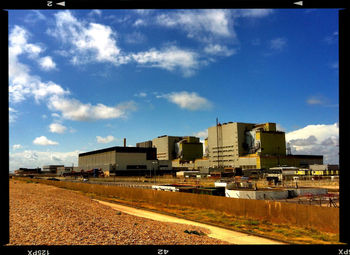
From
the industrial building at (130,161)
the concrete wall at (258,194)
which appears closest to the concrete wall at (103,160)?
the industrial building at (130,161)

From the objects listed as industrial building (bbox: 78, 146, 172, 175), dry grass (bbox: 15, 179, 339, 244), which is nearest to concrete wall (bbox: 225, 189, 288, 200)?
dry grass (bbox: 15, 179, 339, 244)

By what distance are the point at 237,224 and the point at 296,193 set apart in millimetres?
28677

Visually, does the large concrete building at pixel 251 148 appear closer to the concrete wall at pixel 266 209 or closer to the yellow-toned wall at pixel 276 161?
the yellow-toned wall at pixel 276 161

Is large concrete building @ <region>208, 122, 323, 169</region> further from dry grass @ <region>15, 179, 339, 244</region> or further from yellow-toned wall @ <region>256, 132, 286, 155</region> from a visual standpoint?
dry grass @ <region>15, 179, 339, 244</region>

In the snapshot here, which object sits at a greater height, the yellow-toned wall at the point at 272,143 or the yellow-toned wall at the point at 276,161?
the yellow-toned wall at the point at 272,143

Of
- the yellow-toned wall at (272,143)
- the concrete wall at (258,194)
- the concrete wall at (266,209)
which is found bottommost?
the concrete wall at (258,194)

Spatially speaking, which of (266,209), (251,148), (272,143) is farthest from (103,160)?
(266,209)

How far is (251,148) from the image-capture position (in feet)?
548

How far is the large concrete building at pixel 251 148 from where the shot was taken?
512 feet

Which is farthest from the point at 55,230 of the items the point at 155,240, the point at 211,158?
the point at 211,158

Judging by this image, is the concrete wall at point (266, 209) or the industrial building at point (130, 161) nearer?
the concrete wall at point (266, 209)

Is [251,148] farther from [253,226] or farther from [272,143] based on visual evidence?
[253,226]
